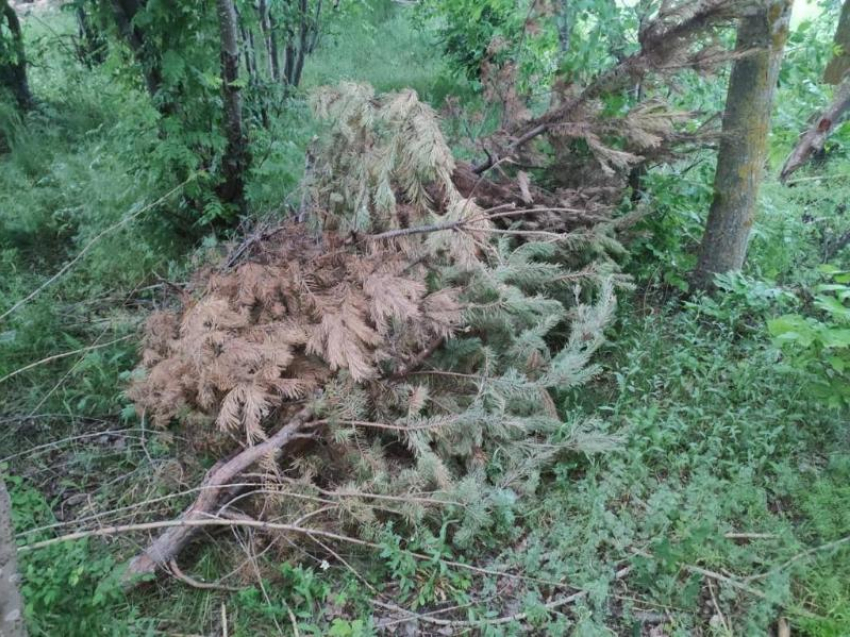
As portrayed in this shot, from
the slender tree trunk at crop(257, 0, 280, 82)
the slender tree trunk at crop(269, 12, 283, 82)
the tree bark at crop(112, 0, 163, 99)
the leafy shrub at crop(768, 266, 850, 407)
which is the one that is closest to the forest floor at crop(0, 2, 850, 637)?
the leafy shrub at crop(768, 266, 850, 407)

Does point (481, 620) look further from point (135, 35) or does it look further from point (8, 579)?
point (135, 35)

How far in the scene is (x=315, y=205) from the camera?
340 cm

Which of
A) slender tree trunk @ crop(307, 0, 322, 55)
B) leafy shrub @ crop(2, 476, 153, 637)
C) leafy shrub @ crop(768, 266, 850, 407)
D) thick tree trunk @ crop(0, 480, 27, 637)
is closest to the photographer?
thick tree trunk @ crop(0, 480, 27, 637)

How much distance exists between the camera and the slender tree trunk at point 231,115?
372 cm

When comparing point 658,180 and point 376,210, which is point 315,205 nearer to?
point 376,210

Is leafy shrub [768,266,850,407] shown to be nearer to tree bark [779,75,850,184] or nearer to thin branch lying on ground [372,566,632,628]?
thin branch lying on ground [372,566,632,628]

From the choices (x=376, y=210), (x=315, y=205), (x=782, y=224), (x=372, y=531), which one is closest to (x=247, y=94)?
(x=315, y=205)

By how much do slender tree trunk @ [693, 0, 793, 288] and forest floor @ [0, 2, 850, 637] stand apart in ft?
0.85

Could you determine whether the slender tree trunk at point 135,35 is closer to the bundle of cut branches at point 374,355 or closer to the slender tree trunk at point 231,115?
the slender tree trunk at point 231,115

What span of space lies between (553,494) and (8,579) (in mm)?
2212

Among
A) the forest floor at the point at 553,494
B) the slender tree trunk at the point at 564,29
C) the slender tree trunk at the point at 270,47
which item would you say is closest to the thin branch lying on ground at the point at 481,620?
the forest floor at the point at 553,494

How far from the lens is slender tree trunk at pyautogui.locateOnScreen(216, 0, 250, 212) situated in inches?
147

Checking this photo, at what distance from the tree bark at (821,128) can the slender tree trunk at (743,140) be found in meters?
1.57

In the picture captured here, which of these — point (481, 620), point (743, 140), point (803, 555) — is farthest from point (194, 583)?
point (743, 140)
